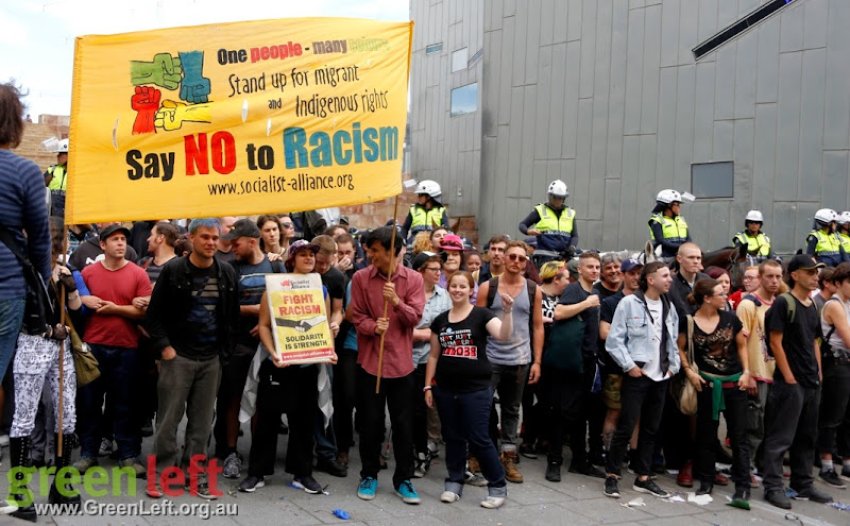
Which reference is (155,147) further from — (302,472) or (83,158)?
(302,472)

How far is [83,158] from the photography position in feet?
18.2

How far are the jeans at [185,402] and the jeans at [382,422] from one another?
3.85 ft

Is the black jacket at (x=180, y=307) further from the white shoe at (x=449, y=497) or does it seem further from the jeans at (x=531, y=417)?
the jeans at (x=531, y=417)

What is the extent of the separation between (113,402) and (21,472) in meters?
1.46

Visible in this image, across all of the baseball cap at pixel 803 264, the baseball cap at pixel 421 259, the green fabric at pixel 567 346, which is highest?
the baseball cap at pixel 803 264

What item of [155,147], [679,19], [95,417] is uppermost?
[679,19]

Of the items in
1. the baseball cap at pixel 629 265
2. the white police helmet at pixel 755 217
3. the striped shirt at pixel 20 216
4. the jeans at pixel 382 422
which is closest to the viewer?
the striped shirt at pixel 20 216

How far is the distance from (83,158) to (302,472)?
9.56 ft

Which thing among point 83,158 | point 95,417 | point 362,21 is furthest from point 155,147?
point 95,417

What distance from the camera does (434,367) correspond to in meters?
6.93

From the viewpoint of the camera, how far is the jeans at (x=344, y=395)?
738cm

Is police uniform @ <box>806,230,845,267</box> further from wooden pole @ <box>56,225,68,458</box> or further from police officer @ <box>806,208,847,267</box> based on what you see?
wooden pole @ <box>56,225,68,458</box>

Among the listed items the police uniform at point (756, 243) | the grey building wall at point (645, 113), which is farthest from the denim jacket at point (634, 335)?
the grey building wall at point (645, 113)

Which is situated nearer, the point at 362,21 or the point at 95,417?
the point at 362,21
